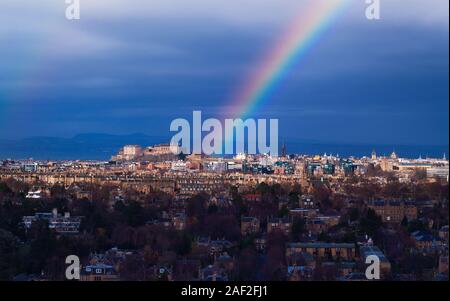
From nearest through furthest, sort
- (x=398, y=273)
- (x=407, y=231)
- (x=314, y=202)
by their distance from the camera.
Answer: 1. (x=398, y=273)
2. (x=407, y=231)
3. (x=314, y=202)

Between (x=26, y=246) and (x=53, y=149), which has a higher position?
(x=53, y=149)

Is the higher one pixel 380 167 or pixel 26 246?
pixel 380 167

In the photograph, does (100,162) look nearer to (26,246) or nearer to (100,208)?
(100,208)

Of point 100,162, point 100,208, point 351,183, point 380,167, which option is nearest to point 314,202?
point 351,183

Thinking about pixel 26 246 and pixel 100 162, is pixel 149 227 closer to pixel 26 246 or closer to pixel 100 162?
pixel 26 246

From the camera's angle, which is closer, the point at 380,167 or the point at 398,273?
the point at 398,273

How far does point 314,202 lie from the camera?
1819 cm

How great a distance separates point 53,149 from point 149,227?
8.84m

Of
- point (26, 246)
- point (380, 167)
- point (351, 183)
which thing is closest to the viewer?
point (26, 246)

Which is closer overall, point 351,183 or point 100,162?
point 351,183
